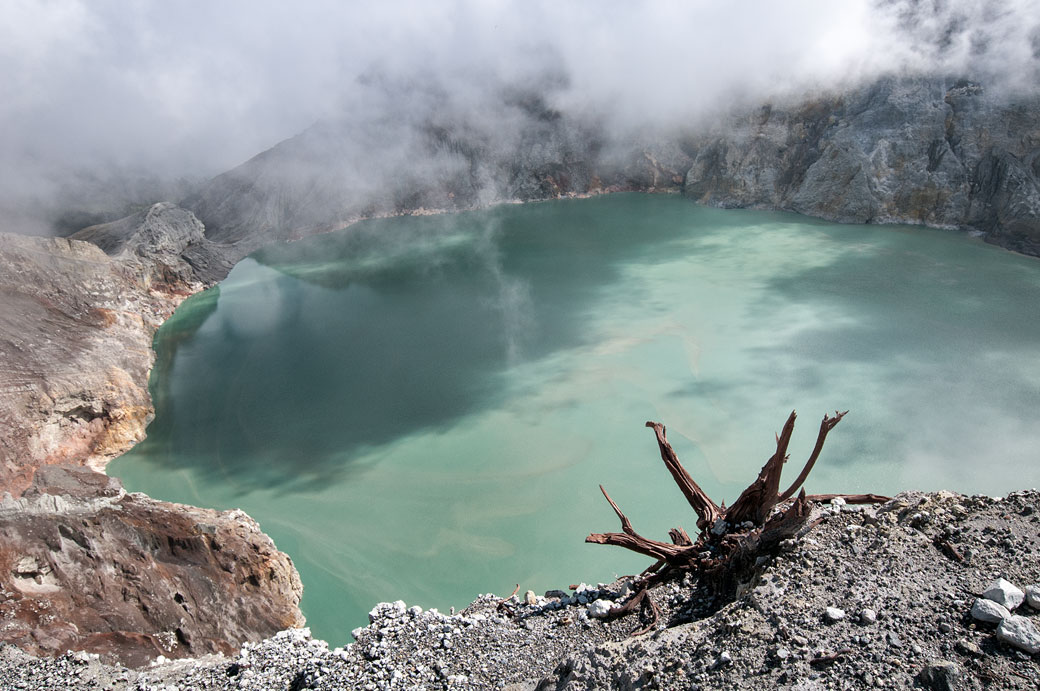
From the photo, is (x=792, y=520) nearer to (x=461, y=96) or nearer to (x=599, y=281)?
(x=599, y=281)

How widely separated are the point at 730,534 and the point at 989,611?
135cm

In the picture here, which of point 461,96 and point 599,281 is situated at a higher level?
point 461,96

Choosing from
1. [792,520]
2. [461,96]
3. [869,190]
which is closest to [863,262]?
[869,190]

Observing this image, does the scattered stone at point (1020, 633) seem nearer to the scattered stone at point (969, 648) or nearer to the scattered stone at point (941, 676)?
the scattered stone at point (969, 648)

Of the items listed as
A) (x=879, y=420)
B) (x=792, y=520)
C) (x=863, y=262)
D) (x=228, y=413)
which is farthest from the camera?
(x=863, y=262)

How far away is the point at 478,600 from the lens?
5281 mm

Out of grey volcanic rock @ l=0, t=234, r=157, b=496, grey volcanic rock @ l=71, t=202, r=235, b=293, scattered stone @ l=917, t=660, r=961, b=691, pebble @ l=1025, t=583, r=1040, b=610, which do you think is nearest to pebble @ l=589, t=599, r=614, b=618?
scattered stone @ l=917, t=660, r=961, b=691

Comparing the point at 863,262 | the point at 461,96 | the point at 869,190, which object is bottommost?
the point at 863,262

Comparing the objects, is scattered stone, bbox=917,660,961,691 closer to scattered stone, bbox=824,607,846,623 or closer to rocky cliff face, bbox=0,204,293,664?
scattered stone, bbox=824,607,846,623

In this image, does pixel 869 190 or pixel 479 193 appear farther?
pixel 479 193

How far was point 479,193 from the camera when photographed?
24.4 m

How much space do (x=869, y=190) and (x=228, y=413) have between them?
15943mm

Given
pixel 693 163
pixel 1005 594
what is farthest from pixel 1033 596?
pixel 693 163

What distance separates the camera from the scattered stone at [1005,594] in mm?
2820
